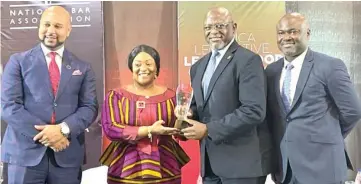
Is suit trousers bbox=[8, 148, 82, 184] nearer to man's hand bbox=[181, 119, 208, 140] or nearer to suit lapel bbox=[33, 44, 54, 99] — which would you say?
suit lapel bbox=[33, 44, 54, 99]

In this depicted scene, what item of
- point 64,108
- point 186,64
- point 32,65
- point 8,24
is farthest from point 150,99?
point 8,24

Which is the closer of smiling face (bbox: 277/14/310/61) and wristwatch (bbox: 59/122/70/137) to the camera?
smiling face (bbox: 277/14/310/61)

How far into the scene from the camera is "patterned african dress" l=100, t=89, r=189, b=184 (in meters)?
2.71

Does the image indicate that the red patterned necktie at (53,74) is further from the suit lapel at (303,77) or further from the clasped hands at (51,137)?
the suit lapel at (303,77)

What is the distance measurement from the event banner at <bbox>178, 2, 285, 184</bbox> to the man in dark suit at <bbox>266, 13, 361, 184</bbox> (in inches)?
71.2

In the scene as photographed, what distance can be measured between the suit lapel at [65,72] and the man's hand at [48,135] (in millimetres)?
225

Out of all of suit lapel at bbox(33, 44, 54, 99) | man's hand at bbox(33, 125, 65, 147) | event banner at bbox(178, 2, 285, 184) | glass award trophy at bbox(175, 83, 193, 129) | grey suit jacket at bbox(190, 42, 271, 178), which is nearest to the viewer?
grey suit jacket at bbox(190, 42, 271, 178)

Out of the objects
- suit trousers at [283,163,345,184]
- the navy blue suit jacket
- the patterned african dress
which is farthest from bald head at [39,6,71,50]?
suit trousers at [283,163,345,184]

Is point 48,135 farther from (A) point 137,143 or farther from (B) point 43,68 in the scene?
(A) point 137,143

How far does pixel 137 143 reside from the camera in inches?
108

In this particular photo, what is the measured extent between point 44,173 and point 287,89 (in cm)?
165

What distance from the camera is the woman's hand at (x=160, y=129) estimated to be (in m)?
2.63

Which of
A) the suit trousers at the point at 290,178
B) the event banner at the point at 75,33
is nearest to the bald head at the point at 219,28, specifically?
the suit trousers at the point at 290,178

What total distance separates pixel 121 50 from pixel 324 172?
268cm
